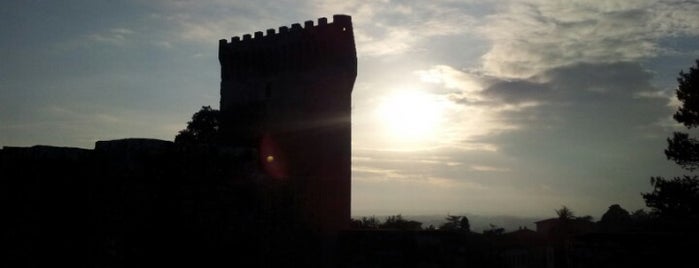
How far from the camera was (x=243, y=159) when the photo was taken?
504 centimetres

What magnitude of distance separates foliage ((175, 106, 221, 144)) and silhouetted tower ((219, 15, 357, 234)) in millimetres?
453

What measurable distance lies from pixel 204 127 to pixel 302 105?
4.82 meters

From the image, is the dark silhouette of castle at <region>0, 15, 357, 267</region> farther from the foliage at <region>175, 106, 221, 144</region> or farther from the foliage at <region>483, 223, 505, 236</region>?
the foliage at <region>175, 106, 221, 144</region>

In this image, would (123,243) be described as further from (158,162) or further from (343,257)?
(343,257)

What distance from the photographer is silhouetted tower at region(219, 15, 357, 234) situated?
23.9 m

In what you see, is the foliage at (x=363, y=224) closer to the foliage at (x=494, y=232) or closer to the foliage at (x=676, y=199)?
the foliage at (x=494, y=232)

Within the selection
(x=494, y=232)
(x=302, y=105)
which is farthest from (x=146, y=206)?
(x=302, y=105)

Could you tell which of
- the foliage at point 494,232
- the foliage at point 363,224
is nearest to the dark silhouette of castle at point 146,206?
the foliage at point 494,232

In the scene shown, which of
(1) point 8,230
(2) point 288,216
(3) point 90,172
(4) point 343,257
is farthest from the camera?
(4) point 343,257

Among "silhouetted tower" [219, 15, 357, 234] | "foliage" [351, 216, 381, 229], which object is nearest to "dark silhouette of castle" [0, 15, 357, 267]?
"silhouetted tower" [219, 15, 357, 234]

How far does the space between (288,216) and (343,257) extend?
3529 mm

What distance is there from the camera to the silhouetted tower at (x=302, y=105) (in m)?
23.9

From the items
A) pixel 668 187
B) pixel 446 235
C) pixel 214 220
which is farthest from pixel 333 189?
pixel 214 220

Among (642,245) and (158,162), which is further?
(642,245)
